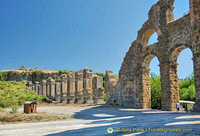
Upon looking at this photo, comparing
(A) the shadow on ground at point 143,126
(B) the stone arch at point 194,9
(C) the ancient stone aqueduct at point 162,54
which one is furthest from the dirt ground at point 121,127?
(B) the stone arch at point 194,9

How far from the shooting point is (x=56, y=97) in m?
31.6

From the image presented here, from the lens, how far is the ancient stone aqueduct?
1102 cm

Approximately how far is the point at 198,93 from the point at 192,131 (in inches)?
238

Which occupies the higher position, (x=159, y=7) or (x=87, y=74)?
(x=159, y=7)

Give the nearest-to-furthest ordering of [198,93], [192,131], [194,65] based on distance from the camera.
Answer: [192,131], [198,93], [194,65]

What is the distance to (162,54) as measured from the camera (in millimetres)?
13500

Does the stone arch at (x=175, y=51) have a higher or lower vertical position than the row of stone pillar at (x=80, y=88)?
higher

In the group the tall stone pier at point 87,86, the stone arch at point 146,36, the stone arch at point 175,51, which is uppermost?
the stone arch at point 146,36

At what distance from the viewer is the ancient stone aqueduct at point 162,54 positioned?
11023 millimetres

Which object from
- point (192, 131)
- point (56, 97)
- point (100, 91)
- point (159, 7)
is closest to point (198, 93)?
point (192, 131)

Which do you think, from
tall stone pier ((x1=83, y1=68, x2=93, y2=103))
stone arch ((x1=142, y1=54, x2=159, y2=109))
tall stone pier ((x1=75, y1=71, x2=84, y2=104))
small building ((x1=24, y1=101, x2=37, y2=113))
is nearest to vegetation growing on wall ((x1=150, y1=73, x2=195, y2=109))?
stone arch ((x1=142, y1=54, x2=159, y2=109))

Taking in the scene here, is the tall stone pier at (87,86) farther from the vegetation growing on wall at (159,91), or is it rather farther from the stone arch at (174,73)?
the stone arch at (174,73)

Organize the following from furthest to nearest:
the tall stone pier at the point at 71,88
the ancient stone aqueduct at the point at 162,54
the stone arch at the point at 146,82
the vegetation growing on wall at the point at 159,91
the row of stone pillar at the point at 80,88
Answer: the tall stone pier at the point at 71,88, the row of stone pillar at the point at 80,88, the vegetation growing on wall at the point at 159,91, the stone arch at the point at 146,82, the ancient stone aqueduct at the point at 162,54

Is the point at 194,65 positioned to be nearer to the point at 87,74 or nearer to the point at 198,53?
the point at 198,53
